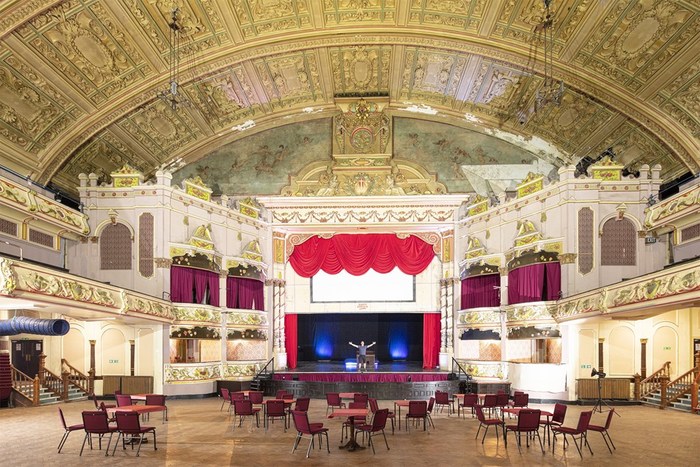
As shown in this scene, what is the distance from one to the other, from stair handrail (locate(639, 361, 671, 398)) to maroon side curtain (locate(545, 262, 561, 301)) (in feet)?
12.0

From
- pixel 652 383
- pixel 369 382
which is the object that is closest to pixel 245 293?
pixel 369 382

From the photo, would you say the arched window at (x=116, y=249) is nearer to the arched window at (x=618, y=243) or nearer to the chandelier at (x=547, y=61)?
the chandelier at (x=547, y=61)

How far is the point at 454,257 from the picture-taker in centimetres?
2734

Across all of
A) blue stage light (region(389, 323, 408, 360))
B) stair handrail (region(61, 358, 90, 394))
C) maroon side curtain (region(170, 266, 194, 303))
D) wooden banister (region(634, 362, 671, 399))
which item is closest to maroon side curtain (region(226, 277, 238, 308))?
maroon side curtain (region(170, 266, 194, 303))

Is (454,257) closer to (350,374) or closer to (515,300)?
(515,300)

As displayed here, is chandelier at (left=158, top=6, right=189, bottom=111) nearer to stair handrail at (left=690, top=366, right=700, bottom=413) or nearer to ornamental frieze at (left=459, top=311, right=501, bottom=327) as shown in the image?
ornamental frieze at (left=459, top=311, right=501, bottom=327)

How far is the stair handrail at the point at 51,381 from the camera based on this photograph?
2131 centimetres

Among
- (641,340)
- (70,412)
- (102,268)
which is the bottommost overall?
(70,412)

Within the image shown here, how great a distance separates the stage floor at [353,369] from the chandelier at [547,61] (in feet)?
36.1

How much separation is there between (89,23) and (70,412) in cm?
1078

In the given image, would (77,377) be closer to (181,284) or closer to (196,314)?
(196,314)

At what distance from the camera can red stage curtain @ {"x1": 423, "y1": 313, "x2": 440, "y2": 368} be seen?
1096 inches

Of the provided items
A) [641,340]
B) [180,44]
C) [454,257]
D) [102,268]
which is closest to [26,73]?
[180,44]

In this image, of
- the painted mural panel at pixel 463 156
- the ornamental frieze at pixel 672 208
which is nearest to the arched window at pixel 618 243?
the ornamental frieze at pixel 672 208
